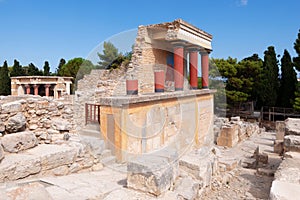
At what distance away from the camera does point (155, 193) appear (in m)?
3.54

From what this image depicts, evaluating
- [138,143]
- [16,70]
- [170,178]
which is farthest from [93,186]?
[16,70]

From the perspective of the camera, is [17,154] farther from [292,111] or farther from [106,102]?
[292,111]

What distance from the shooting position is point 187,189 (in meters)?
4.16

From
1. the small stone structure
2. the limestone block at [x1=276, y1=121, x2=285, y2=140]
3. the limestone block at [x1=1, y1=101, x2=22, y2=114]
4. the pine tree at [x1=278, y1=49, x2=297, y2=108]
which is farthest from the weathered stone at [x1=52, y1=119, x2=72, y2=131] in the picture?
the pine tree at [x1=278, y1=49, x2=297, y2=108]

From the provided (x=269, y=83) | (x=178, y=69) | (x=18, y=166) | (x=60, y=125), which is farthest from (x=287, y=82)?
(x=18, y=166)

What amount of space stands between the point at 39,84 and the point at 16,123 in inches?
698

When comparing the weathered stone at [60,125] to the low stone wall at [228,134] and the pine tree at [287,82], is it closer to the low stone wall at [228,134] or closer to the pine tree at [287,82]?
the low stone wall at [228,134]

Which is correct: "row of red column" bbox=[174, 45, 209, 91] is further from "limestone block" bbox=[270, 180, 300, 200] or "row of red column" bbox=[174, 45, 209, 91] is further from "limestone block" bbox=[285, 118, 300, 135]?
"limestone block" bbox=[270, 180, 300, 200]

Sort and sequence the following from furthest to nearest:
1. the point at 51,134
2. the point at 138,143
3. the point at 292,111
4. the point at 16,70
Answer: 1. the point at 16,70
2. the point at 292,111
3. the point at 138,143
4. the point at 51,134

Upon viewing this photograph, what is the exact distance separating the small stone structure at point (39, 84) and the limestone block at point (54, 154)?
658 inches

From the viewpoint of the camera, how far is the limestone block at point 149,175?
354 centimetres

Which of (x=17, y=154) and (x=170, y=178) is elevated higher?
(x=17, y=154)

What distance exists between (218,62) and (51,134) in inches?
899

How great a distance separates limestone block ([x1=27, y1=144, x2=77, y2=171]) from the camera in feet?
13.4
